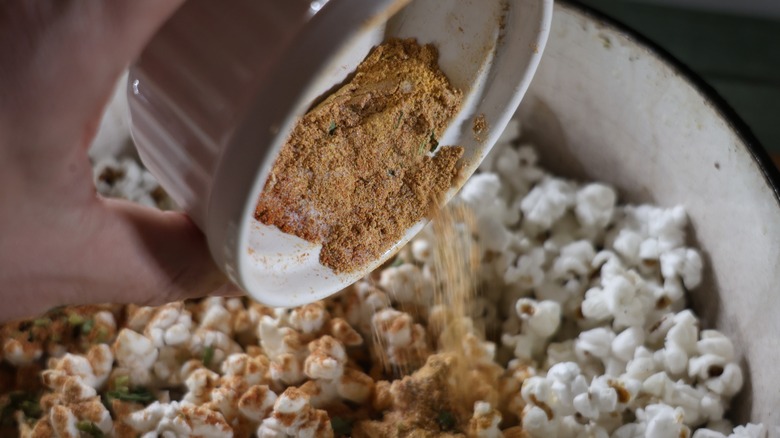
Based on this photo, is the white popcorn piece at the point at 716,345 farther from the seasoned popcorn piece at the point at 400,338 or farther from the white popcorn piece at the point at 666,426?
the seasoned popcorn piece at the point at 400,338

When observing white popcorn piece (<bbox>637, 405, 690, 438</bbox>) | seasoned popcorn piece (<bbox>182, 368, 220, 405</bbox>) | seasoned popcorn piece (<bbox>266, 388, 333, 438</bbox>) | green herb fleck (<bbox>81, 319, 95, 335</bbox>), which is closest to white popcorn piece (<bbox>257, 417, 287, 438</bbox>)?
seasoned popcorn piece (<bbox>266, 388, 333, 438</bbox>)

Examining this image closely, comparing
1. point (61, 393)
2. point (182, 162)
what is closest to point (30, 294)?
point (182, 162)

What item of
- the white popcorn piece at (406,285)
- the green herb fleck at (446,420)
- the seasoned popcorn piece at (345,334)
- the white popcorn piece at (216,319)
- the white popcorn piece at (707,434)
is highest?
the white popcorn piece at (707,434)

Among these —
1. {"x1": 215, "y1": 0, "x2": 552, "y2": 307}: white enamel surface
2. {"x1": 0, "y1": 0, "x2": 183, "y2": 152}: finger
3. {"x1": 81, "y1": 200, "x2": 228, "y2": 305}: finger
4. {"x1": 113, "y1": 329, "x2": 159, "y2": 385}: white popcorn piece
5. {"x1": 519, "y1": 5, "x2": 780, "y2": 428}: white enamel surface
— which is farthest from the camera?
{"x1": 113, "y1": 329, "x2": 159, "y2": 385}: white popcorn piece

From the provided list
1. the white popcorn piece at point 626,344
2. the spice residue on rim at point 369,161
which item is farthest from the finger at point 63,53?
the white popcorn piece at point 626,344

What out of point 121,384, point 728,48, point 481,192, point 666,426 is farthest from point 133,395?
point 728,48

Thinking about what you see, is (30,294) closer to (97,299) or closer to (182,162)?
(97,299)

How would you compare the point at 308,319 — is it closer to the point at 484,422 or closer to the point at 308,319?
the point at 308,319

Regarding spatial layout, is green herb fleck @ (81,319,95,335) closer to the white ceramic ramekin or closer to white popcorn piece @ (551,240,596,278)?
the white ceramic ramekin
